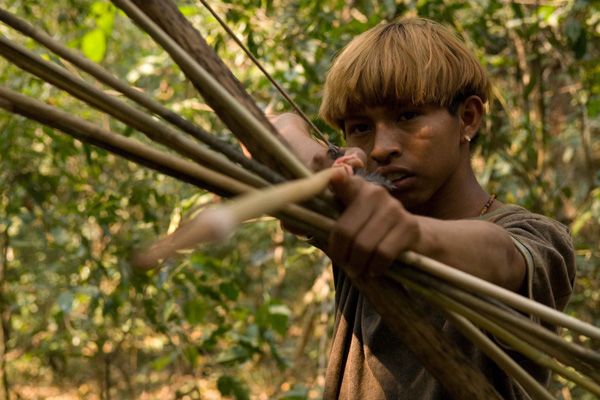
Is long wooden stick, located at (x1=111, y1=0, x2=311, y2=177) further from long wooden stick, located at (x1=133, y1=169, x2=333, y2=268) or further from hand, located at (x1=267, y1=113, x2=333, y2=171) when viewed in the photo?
hand, located at (x1=267, y1=113, x2=333, y2=171)

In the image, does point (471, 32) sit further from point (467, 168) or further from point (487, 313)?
point (487, 313)

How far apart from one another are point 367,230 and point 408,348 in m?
0.46

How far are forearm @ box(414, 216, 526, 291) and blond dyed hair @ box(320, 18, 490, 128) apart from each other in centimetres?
31

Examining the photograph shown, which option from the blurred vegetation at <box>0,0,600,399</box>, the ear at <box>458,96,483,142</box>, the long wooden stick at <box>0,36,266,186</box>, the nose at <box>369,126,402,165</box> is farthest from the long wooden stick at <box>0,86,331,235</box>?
the blurred vegetation at <box>0,0,600,399</box>

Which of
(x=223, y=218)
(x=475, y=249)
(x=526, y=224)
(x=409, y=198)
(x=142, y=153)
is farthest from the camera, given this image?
(x=409, y=198)

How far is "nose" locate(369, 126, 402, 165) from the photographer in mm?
1096

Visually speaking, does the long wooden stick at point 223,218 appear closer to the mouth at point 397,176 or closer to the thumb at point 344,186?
the thumb at point 344,186

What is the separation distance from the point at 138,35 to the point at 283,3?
85.9 inches

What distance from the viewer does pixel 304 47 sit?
2.47 metres

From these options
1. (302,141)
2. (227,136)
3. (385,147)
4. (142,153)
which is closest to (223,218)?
(142,153)

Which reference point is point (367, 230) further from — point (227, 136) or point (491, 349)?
point (227, 136)

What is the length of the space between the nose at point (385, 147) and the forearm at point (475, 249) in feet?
0.85

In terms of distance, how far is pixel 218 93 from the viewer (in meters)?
0.70

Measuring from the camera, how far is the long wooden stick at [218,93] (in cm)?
69
